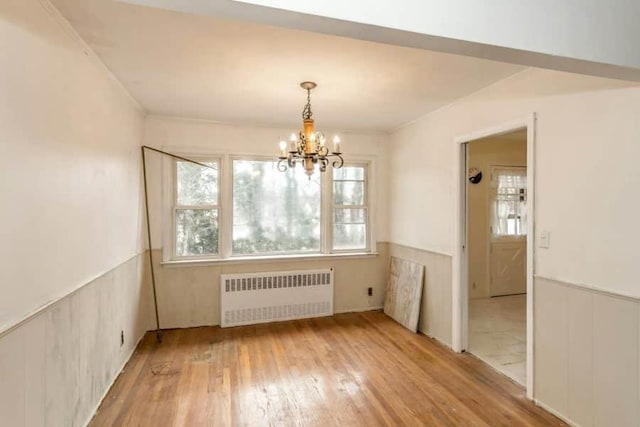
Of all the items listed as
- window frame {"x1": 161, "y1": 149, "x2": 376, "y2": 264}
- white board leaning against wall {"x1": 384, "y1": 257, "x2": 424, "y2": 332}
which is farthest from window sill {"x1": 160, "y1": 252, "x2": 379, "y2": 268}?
white board leaning against wall {"x1": 384, "y1": 257, "x2": 424, "y2": 332}

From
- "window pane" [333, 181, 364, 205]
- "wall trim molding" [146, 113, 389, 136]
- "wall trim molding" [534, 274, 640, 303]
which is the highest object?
"wall trim molding" [146, 113, 389, 136]

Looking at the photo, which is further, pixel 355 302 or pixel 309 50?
pixel 355 302

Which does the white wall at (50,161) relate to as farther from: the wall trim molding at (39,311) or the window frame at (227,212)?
the window frame at (227,212)

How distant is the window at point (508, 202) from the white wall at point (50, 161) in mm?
5267

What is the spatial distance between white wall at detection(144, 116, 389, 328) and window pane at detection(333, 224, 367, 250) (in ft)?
0.69

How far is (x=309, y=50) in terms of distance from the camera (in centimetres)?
219

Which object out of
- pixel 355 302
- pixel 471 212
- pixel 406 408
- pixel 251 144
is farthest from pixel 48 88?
pixel 471 212

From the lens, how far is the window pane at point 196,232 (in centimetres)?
399

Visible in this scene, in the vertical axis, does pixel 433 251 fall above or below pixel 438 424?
above

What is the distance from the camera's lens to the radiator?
401 centimetres

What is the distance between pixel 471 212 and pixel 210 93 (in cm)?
417

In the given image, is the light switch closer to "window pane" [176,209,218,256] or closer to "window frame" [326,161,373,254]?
"window frame" [326,161,373,254]

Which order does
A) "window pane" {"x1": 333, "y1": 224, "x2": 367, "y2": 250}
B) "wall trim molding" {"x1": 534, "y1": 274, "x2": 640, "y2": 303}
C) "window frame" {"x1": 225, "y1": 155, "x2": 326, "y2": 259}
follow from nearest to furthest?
"wall trim molding" {"x1": 534, "y1": 274, "x2": 640, "y2": 303} → "window frame" {"x1": 225, "y1": 155, "x2": 326, "y2": 259} → "window pane" {"x1": 333, "y1": 224, "x2": 367, "y2": 250}

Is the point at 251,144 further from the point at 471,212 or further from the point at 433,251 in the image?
the point at 471,212
